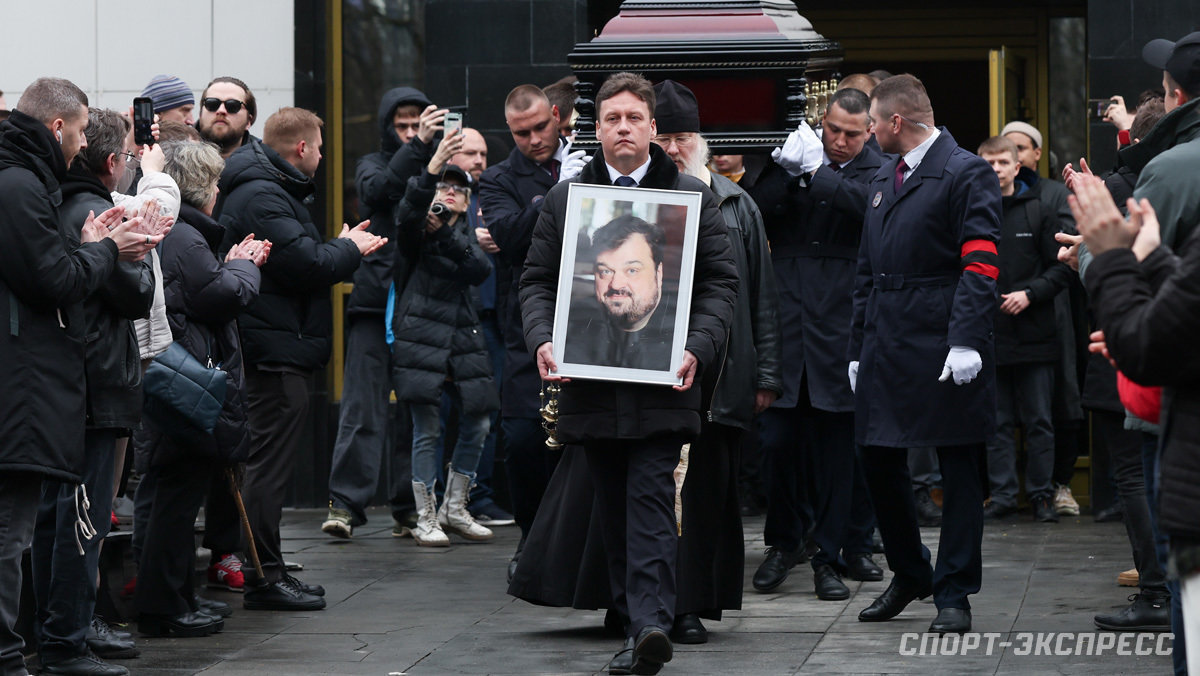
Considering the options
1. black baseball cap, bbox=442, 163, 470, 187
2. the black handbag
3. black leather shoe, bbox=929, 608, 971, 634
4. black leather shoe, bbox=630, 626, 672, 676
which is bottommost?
black leather shoe, bbox=929, 608, 971, 634

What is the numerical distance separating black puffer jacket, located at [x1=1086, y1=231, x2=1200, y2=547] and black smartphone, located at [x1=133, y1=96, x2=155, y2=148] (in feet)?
13.2

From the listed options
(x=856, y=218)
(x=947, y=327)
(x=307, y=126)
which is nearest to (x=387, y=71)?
(x=307, y=126)

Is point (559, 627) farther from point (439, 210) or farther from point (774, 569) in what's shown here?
point (439, 210)

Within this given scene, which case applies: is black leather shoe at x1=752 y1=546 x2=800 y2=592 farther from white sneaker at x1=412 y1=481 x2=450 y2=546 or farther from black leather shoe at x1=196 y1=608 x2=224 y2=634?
black leather shoe at x1=196 y1=608 x2=224 y2=634

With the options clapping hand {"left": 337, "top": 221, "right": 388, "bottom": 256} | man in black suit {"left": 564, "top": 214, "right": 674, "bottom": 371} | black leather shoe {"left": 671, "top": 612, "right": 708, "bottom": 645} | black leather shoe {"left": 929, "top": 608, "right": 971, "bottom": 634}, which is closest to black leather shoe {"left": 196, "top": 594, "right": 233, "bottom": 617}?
clapping hand {"left": 337, "top": 221, "right": 388, "bottom": 256}

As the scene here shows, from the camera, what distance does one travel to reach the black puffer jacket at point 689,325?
20.1 feet

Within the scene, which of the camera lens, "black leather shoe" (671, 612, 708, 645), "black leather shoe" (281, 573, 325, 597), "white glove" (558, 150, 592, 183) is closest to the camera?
"black leather shoe" (671, 612, 708, 645)

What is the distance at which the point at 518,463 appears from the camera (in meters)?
8.37

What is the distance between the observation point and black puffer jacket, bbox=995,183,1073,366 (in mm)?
10383

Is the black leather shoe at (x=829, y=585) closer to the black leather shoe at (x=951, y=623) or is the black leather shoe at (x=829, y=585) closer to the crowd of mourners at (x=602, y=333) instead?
the crowd of mourners at (x=602, y=333)

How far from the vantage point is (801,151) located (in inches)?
302

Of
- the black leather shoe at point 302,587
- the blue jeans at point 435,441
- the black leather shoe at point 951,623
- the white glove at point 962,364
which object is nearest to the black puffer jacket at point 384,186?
the blue jeans at point 435,441

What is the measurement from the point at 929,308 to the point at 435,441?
3.57 meters

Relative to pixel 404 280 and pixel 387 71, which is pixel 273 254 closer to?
pixel 404 280
